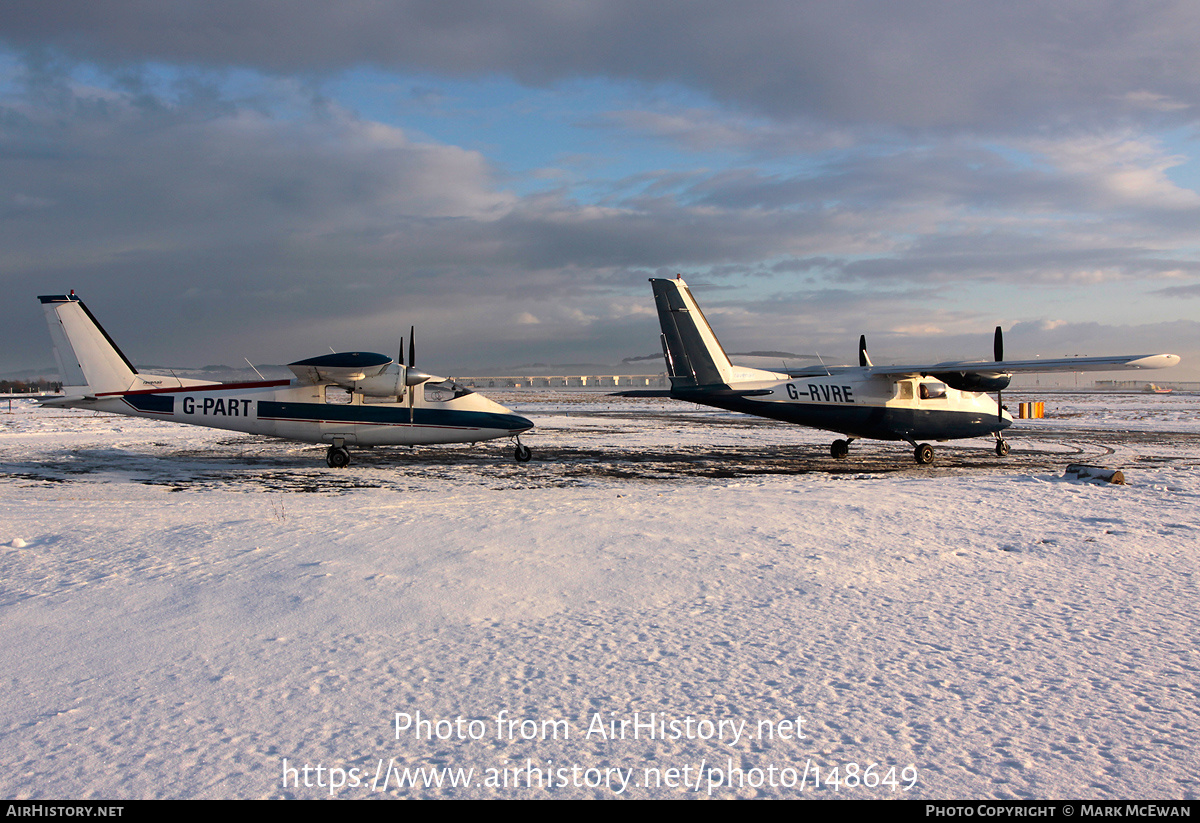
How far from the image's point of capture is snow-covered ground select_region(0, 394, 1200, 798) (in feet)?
11.5

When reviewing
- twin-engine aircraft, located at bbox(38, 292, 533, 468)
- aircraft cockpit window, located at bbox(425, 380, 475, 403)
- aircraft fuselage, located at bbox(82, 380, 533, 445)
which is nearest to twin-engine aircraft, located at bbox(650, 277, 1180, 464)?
twin-engine aircraft, located at bbox(38, 292, 533, 468)

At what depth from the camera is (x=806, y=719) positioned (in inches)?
157

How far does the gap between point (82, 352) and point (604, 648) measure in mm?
18313

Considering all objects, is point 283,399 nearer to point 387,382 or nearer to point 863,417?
point 387,382

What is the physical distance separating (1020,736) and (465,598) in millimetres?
4361

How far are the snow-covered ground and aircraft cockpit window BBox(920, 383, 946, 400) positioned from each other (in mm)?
8266

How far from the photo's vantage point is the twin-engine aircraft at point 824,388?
62.0 ft

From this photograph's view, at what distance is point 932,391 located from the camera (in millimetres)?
19562

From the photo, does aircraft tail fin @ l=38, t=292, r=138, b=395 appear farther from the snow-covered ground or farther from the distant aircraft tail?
the snow-covered ground

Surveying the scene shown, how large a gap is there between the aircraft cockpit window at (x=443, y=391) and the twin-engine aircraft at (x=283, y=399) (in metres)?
0.03

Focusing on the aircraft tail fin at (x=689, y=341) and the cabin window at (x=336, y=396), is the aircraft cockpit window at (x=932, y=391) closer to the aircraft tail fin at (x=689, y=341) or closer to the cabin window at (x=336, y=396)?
the aircraft tail fin at (x=689, y=341)

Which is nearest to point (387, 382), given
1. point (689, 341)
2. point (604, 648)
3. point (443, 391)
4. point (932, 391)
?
point (443, 391)
